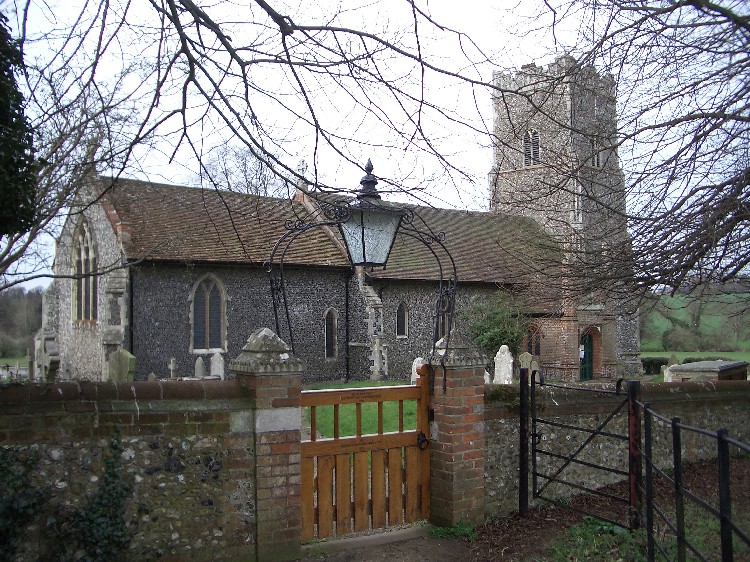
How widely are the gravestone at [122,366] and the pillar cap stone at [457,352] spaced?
1236cm

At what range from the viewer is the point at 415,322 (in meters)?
24.6

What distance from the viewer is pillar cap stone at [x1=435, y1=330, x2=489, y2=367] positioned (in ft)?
20.5

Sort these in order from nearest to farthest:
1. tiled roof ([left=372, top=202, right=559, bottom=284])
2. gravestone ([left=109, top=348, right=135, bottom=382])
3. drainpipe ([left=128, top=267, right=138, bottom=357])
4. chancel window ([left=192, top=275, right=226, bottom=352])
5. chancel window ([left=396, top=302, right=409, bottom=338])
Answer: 1. gravestone ([left=109, top=348, right=135, bottom=382])
2. drainpipe ([left=128, top=267, right=138, bottom=357])
3. chancel window ([left=192, top=275, right=226, bottom=352])
4. tiled roof ([left=372, top=202, right=559, bottom=284])
5. chancel window ([left=396, top=302, right=409, bottom=338])

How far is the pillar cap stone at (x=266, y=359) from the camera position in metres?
5.32

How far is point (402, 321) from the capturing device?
2466 centimetres

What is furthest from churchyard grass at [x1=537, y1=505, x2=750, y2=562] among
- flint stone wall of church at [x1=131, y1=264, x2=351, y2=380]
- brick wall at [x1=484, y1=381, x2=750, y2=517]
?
flint stone wall of church at [x1=131, y1=264, x2=351, y2=380]

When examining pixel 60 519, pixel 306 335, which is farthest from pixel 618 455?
pixel 306 335

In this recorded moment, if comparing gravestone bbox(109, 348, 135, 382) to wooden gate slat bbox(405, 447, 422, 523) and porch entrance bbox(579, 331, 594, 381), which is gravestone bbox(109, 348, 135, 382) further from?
porch entrance bbox(579, 331, 594, 381)

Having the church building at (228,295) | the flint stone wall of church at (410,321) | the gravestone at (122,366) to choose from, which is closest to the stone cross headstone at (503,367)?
the church building at (228,295)

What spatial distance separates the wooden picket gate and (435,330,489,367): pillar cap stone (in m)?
0.43

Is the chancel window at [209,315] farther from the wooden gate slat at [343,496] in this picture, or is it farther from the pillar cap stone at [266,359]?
the pillar cap stone at [266,359]

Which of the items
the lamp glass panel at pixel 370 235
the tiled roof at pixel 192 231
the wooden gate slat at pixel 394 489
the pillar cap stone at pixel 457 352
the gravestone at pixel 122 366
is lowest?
the wooden gate slat at pixel 394 489

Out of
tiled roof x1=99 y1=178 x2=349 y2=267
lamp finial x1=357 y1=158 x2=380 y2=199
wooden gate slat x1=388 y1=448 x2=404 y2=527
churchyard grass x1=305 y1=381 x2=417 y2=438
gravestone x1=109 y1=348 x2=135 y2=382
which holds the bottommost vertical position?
churchyard grass x1=305 y1=381 x2=417 y2=438

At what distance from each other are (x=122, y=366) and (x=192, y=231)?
5.76 m
